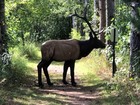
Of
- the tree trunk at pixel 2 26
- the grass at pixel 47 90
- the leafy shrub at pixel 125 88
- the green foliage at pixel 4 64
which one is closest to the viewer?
the leafy shrub at pixel 125 88

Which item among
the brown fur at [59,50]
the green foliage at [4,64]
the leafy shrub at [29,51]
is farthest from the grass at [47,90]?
the leafy shrub at [29,51]

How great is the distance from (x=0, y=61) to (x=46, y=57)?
181cm

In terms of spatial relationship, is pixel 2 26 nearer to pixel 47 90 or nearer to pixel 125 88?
pixel 47 90

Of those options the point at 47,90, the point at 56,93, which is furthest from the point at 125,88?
the point at 47,90

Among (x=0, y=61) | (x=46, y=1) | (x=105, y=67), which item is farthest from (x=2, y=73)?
(x=46, y=1)

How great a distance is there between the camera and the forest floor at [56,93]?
9305mm

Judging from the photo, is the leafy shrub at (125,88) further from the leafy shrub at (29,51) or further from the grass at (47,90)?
the leafy shrub at (29,51)

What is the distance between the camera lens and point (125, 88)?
9.65 meters

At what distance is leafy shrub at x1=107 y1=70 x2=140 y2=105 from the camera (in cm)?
869

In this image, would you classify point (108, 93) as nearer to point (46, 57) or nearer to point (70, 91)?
point (70, 91)

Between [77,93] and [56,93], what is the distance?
0.68 metres

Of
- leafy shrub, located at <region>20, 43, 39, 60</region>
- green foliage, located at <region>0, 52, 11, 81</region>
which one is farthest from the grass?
leafy shrub, located at <region>20, 43, 39, 60</region>

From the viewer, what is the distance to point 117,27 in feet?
42.3

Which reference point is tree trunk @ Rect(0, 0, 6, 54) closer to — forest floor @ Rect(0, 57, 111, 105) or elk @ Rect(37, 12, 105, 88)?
elk @ Rect(37, 12, 105, 88)
